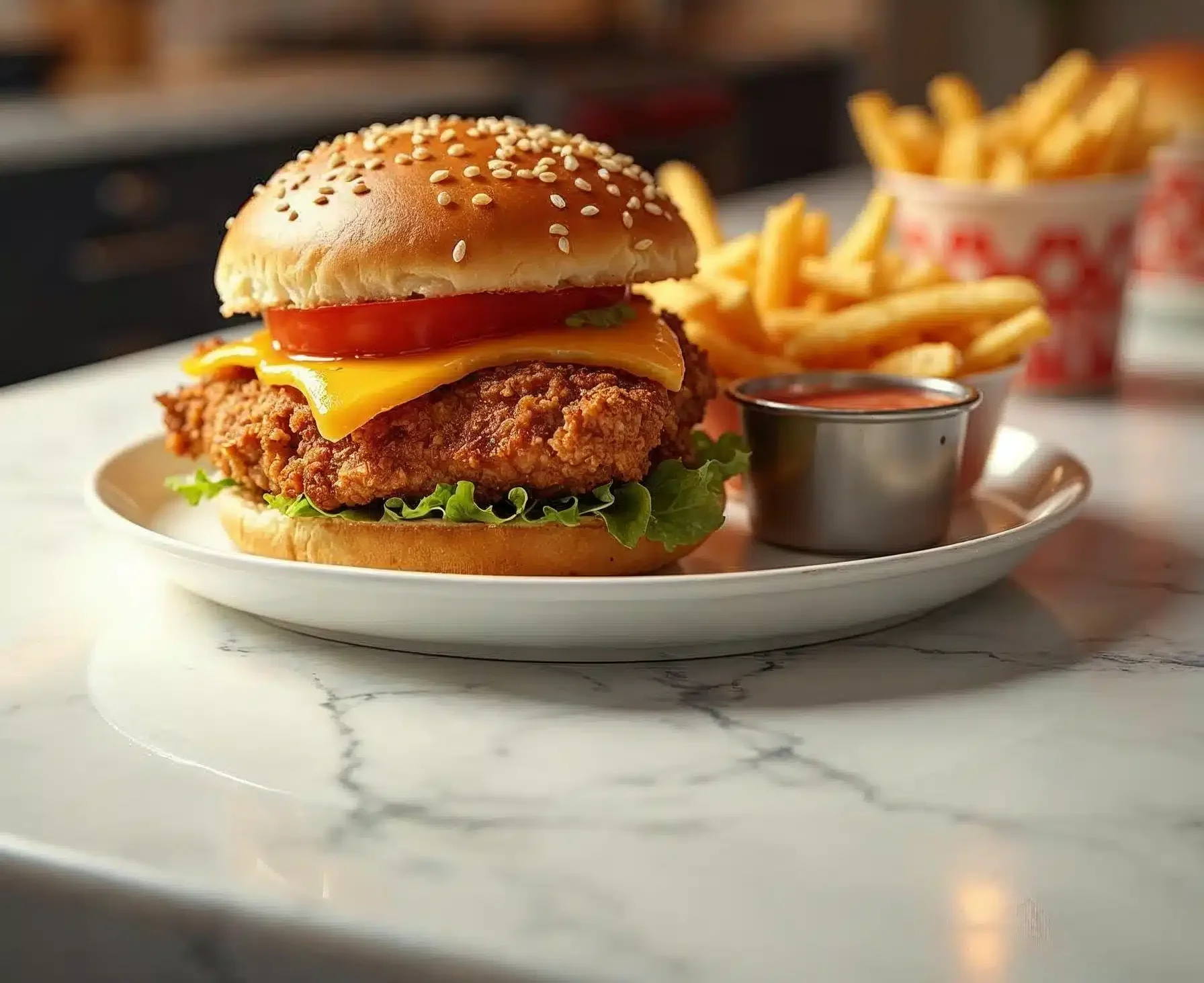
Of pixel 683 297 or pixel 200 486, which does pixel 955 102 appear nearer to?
pixel 683 297

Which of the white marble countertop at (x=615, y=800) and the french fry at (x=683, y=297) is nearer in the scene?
the white marble countertop at (x=615, y=800)

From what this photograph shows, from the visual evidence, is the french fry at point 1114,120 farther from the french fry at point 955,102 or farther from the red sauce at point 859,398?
the red sauce at point 859,398

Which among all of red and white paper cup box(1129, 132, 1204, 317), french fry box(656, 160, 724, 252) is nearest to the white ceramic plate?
french fry box(656, 160, 724, 252)

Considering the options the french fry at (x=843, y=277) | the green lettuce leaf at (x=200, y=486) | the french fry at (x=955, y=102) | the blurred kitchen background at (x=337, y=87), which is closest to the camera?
the green lettuce leaf at (x=200, y=486)

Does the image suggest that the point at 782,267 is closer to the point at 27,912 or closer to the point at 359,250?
the point at 359,250

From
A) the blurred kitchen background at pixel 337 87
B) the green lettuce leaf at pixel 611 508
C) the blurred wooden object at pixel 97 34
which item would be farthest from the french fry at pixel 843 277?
the blurred wooden object at pixel 97 34

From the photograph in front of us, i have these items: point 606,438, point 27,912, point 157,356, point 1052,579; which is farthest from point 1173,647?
point 157,356
